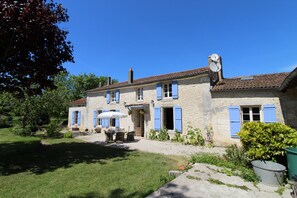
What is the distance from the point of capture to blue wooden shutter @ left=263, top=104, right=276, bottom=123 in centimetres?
919

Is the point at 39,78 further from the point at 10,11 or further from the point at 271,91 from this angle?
the point at 271,91

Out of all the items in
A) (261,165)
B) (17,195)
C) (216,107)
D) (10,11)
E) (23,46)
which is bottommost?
(17,195)

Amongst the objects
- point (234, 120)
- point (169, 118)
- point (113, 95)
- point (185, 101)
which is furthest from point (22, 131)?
point (234, 120)

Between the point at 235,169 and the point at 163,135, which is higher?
the point at 163,135

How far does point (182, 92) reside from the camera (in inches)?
490

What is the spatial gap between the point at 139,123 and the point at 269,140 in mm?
11776

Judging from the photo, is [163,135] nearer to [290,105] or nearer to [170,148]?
[170,148]

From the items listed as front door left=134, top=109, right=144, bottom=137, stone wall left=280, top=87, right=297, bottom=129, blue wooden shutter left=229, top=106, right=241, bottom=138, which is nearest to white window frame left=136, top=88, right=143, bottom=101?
front door left=134, top=109, right=144, bottom=137

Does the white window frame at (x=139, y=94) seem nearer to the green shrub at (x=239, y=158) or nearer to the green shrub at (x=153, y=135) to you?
the green shrub at (x=153, y=135)

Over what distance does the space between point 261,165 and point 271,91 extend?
6585mm

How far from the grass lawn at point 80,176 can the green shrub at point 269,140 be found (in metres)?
2.79

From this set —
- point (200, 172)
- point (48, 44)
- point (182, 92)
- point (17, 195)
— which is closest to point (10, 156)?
point (17, 195)

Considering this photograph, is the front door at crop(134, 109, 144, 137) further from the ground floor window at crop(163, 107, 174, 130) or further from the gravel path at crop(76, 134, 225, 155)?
the gravel path at crop(76, 134, 225, 155)

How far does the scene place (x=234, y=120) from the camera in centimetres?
1010
